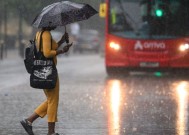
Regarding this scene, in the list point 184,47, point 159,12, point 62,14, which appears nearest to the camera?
point 62,14

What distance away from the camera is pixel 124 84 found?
20.3m

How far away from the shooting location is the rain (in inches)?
424

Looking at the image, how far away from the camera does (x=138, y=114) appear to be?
41.7 ft

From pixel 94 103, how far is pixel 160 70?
9.10 metres

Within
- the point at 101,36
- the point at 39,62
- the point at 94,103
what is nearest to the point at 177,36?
the point at 94,103

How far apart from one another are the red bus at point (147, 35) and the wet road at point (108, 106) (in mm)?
968

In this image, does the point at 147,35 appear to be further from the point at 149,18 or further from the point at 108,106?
the point at 108,106

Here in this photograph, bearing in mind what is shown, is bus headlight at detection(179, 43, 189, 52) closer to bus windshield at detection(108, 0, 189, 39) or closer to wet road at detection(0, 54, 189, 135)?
bus windshield at detection(108, 0, 189, 39)

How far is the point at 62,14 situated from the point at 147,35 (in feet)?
45.1

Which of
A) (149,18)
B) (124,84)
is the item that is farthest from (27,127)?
(149,18)

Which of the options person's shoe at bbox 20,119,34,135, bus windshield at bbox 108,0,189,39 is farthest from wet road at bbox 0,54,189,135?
bus windshield at bbox 108,0,189,39

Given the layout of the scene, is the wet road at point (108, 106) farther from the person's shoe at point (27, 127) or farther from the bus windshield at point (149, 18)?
the bus windshield at point (149, 18)

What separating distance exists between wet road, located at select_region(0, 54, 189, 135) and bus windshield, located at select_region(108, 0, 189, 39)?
1812 mm

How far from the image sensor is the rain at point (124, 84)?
1076cm
